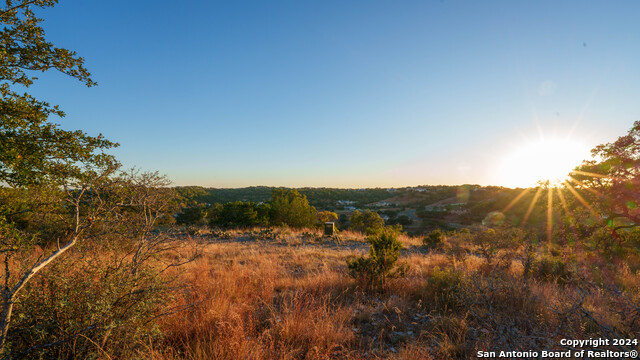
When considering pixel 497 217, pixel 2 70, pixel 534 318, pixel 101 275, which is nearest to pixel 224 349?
pixel 101 275

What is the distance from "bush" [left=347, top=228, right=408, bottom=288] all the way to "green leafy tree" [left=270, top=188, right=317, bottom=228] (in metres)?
13.9

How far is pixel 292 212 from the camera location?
1953 centimetres

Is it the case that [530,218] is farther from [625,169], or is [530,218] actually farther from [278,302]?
[278,302]

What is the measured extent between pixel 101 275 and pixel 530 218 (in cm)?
3268

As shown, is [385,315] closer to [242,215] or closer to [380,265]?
[380,265]

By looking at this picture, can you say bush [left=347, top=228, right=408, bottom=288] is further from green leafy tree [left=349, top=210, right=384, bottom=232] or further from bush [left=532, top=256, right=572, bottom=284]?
green leafy tree [left=349, top=210, right=384, bottom=232]

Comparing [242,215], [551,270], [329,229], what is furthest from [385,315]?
[242,215]

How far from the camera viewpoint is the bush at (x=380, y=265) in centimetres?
541

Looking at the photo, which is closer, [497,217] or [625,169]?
[625,169]

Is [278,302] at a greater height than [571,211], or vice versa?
[571,211]

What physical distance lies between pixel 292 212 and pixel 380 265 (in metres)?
14.4

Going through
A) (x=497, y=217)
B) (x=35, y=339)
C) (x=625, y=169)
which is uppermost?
(x=625, y=169)

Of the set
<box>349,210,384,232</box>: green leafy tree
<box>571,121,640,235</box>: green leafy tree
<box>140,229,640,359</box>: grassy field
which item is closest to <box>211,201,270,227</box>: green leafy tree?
<box>349,210,384,232</box>: green leafy tree

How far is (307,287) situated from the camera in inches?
199
